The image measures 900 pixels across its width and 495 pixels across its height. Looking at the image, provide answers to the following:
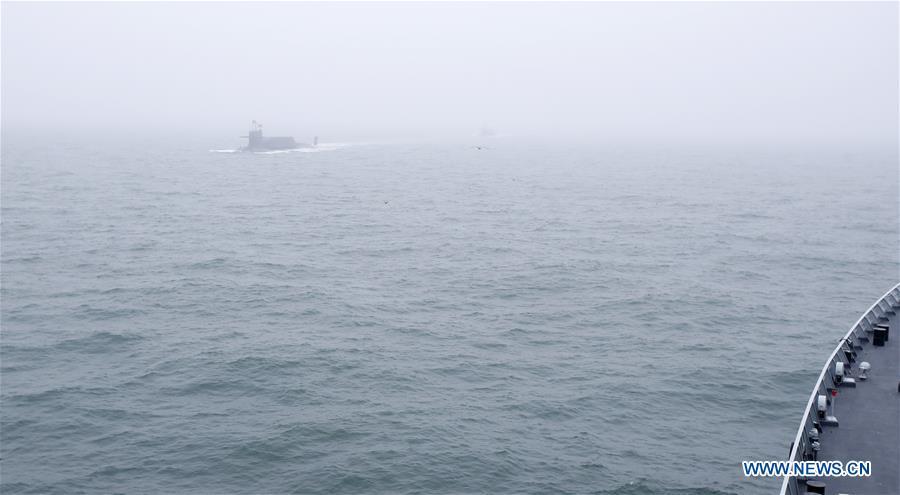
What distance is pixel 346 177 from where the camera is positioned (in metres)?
164

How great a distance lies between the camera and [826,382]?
107 feet

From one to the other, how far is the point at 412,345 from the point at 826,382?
27.1 meters

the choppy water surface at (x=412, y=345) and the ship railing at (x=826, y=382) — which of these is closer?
the ship railing at (x=826, y=382)

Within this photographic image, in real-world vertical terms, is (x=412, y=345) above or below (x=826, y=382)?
below

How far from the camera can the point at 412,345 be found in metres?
50.7

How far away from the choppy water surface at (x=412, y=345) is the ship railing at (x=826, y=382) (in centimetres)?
597

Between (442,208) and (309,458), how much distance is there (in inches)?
3309

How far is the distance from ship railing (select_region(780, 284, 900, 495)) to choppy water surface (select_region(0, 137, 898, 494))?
5.97 metres

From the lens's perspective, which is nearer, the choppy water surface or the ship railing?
the ship railing

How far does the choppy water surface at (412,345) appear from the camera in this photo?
34938mm

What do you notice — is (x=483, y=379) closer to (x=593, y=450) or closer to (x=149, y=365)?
(x=593, y=450)

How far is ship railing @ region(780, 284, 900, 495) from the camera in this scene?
25283mm

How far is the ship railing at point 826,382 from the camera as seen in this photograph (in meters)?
25.3

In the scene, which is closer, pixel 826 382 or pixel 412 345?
pixel 826 382
